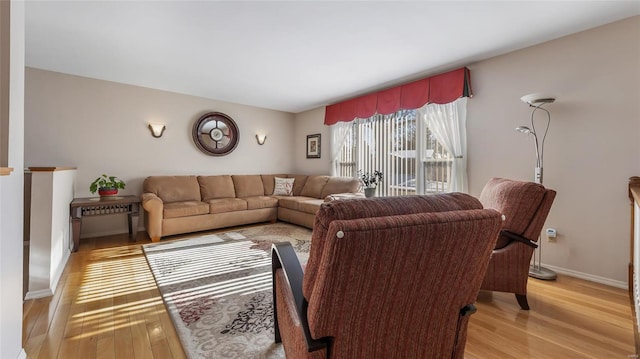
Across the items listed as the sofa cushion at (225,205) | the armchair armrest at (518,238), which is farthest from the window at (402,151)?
the sofa cushion at (225,205)

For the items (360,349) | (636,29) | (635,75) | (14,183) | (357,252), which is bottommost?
(360,349)

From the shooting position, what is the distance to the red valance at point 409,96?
3425mm

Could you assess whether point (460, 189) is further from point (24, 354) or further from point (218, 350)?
point (24, 354)

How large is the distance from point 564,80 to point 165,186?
5.15m

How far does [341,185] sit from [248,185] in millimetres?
1742

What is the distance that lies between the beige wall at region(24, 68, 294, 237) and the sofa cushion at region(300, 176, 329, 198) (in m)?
1.36

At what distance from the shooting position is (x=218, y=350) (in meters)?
1.55

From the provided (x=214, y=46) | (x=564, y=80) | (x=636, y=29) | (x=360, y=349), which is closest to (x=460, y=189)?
(x=564, y=80)

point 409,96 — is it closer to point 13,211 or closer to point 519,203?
point 519,203

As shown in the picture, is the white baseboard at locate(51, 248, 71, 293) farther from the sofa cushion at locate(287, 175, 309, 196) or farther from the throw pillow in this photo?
the sofa cushion at locate(287, 175, 309, 196)

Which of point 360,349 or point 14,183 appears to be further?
point 14,183

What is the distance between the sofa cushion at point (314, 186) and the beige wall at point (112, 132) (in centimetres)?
136

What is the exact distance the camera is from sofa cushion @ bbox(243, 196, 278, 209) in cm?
467

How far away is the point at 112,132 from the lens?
4.18m
